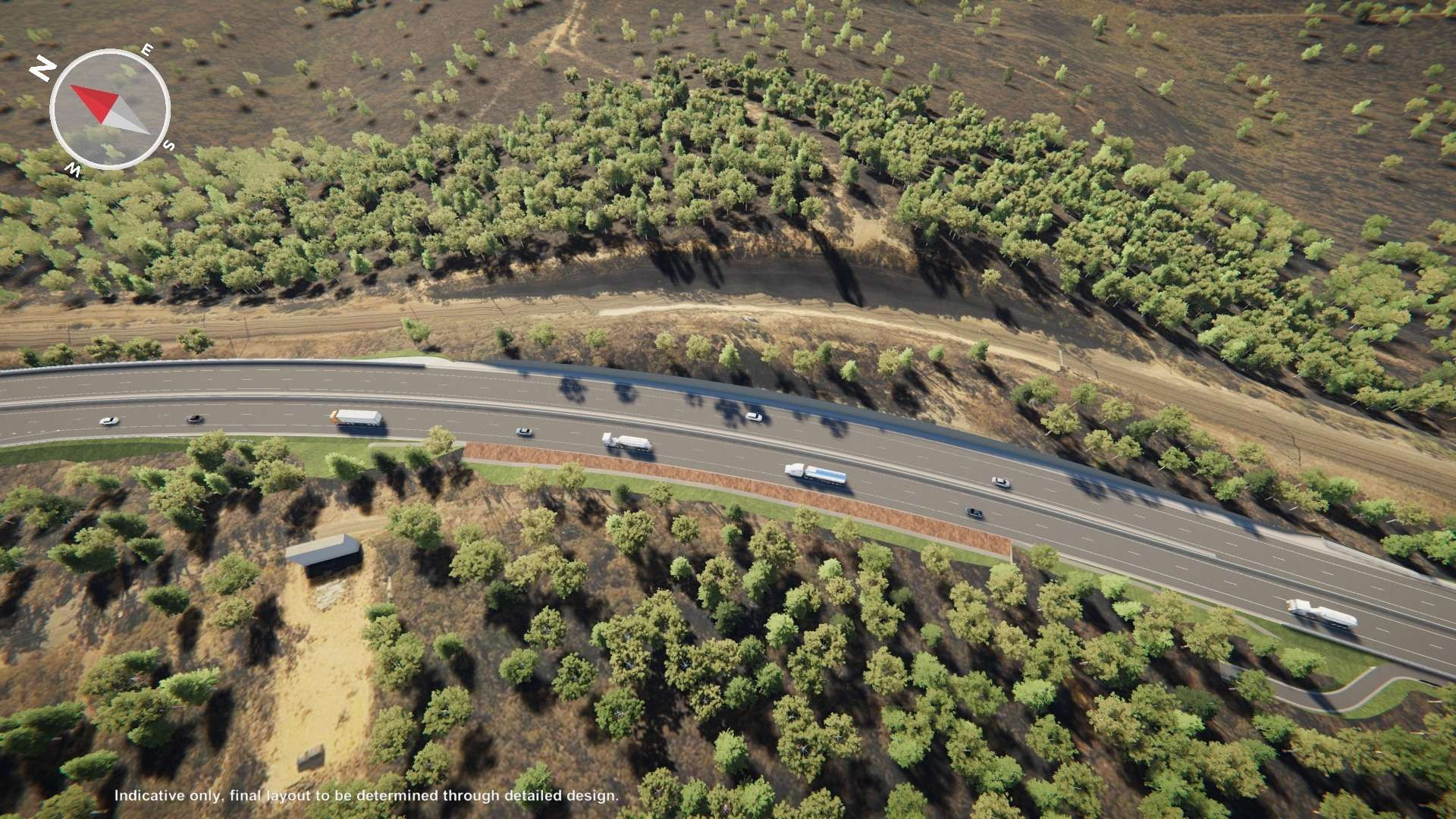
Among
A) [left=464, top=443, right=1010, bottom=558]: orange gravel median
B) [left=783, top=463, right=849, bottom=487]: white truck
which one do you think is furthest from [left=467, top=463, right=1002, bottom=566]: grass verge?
[left=783, top=463, right=849, bottom=487]: white truck

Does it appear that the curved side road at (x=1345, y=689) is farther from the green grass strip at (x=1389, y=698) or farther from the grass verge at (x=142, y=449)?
the grass verge at (x=142, y=449)

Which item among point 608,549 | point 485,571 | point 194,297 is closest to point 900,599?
point 608,549

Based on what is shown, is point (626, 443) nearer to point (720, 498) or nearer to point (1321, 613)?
point (720, 498)

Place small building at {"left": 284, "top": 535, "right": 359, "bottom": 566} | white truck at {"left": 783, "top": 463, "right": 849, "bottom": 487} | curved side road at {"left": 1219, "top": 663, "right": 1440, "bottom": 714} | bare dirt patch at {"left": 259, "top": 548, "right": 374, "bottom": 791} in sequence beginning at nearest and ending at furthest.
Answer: bare dirt patch at {"left": 259, "top": 548, "right": 374, "bottom": 791} < curved side road at {"left": 1219, "top": 663, "right": 1440, "bottom": 714} < small building at {"left": 284, "top": 535, "right": 359, "bottom": 566} < white truck at {"left": 783, "top": 463, "right": 849, "bottom": 487}

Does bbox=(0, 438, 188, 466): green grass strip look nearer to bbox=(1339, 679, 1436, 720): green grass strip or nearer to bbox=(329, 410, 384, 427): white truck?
bbox=(329, 410, 384, 427): white truck

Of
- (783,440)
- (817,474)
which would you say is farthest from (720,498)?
(817,474)
